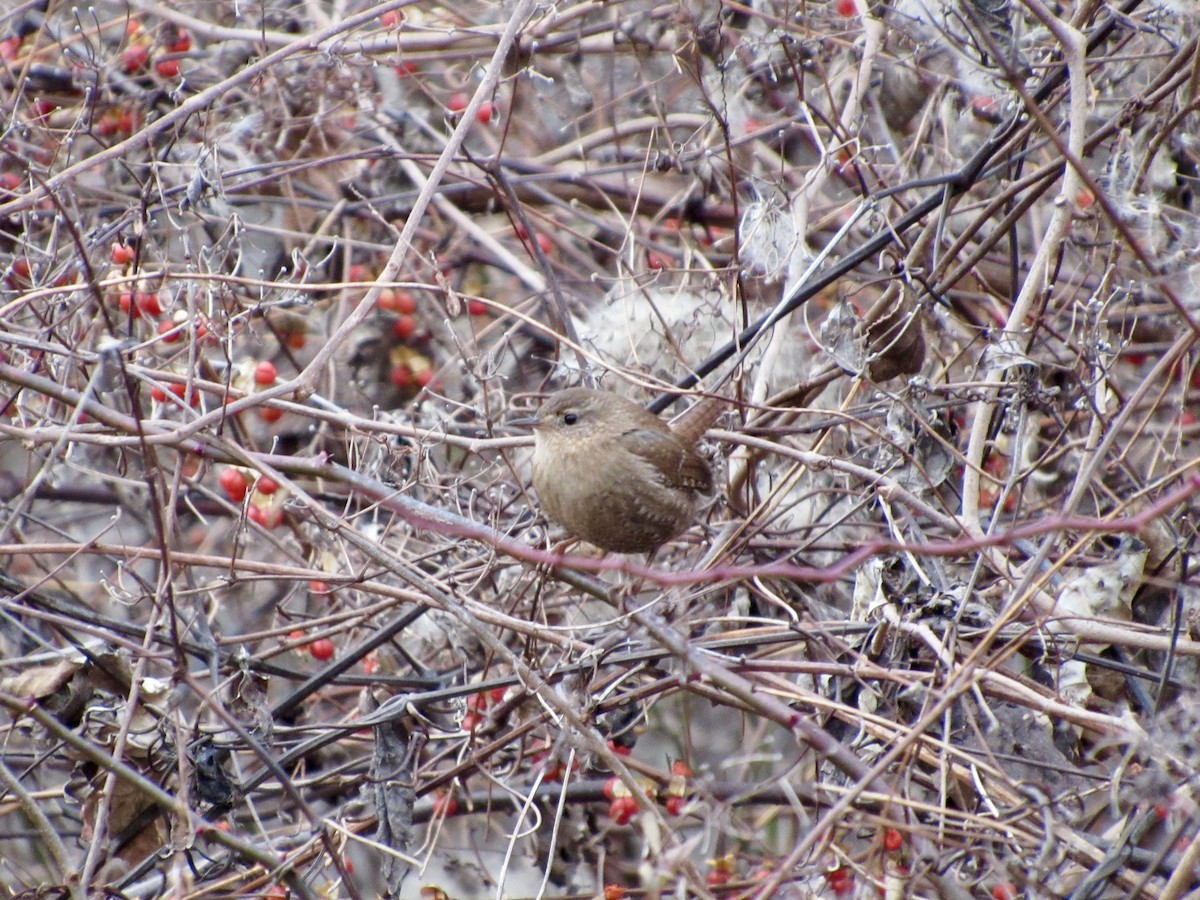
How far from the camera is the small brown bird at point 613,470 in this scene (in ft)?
13.5

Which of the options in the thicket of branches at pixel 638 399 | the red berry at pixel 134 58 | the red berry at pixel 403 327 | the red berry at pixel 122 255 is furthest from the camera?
the red berry at pixel 403 327

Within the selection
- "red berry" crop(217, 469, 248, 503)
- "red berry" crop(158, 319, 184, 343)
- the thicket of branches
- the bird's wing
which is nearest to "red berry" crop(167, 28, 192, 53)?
the thicket of branches

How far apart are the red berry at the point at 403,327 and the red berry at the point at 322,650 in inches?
58.3

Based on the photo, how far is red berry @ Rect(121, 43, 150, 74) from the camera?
5020 mm

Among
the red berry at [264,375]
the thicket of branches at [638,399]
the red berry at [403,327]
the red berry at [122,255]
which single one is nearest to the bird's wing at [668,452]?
the thicket of branches at [638,399]

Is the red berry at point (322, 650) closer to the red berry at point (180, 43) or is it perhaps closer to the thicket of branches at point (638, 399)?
the thicket of branches at point (638, 399)

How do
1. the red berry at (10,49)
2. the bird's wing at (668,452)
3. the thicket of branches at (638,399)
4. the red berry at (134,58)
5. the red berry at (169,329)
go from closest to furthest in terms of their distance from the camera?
1. the thicket of branches at (638,399)
2. the red berry at (169,329)
3. the bird's wing at (668,452)
4. the red berry at (10,49)
5. the red berry at (134,58)

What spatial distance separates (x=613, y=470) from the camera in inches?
164

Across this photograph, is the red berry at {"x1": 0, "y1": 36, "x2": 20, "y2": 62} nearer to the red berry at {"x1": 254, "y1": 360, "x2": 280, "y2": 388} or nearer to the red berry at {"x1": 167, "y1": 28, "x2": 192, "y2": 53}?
the red berry at {"x1": 167, "y1": 28, "x2": 192, "y2": 53}

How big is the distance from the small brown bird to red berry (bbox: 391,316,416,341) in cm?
120

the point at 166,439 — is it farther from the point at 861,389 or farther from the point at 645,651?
the point at 861,389

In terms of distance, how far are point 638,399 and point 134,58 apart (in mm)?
2542

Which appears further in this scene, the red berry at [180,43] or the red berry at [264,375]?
the red berry at [180,43]

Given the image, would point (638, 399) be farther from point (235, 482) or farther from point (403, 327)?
point (235, 482)
